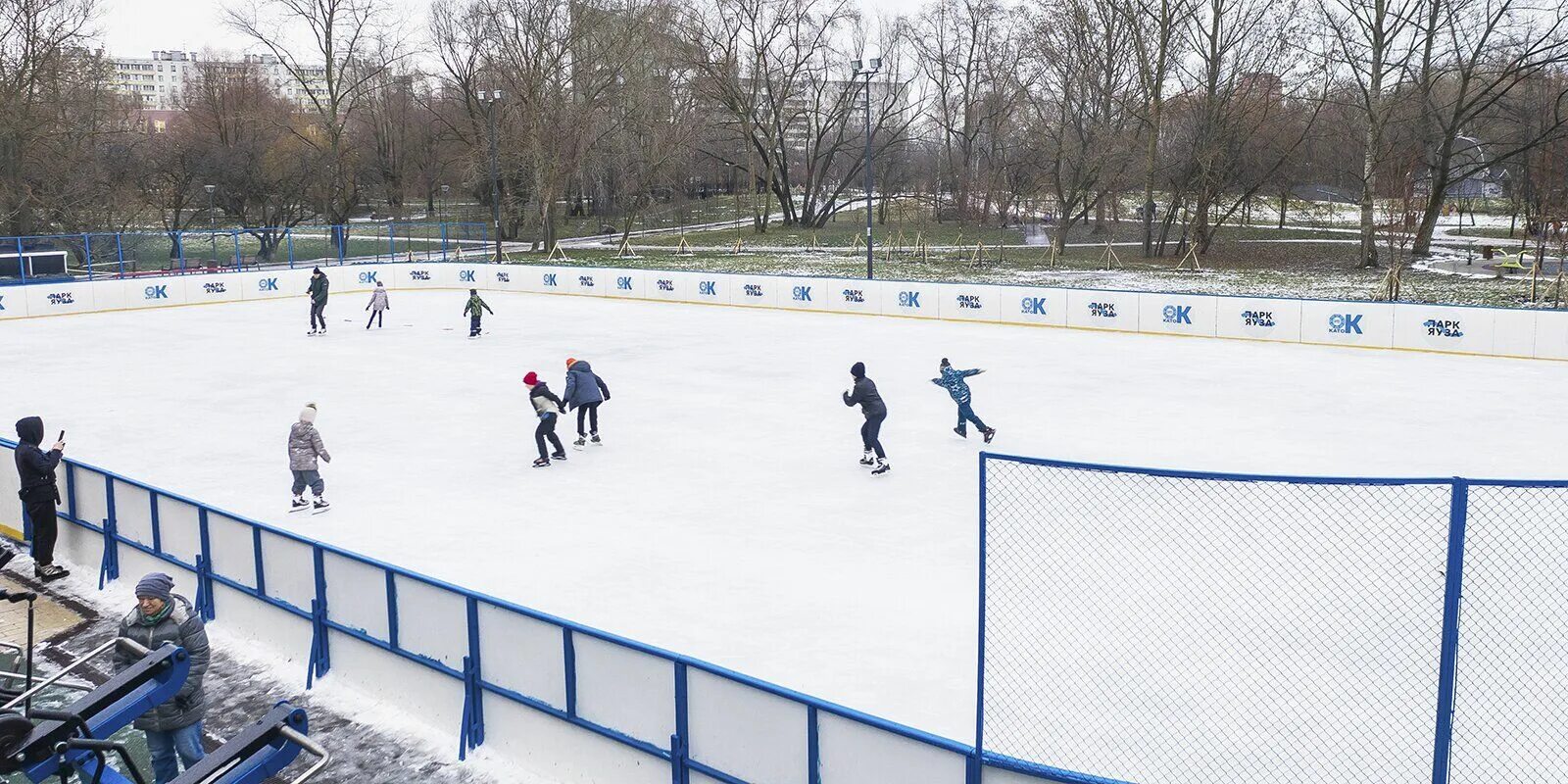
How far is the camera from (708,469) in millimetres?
15297

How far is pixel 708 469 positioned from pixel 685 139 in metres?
47.5

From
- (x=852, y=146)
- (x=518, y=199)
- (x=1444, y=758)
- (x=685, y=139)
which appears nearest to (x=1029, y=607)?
(x=1444, y=758)

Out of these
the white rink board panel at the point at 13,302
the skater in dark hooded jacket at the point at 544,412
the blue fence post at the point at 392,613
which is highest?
the white rink board panel at the point at 13,302

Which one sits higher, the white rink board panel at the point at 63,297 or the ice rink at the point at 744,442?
the white rink board panel at the point at 63,297

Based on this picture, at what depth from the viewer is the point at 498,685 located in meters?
8.21

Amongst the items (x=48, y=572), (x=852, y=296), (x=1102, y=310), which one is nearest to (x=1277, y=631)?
(x=48, y=572)

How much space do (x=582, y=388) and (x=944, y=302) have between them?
55.7 feet

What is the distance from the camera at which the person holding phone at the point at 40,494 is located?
38.7 ft

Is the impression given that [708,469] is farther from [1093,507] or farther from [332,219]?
[332,219]

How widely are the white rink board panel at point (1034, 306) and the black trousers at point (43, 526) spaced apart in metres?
22.5

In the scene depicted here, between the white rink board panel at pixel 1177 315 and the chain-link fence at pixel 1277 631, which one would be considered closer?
the chain-link fence at pixel 1277 631

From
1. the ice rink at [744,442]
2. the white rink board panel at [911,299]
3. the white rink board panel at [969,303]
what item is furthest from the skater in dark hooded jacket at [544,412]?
the white rink board panel at [911,299]

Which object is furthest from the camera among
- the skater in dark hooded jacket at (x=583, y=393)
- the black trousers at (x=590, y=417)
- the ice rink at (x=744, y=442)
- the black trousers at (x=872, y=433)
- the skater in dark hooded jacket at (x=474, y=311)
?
the skater in dark hooded jacket at (x=474, y=311)

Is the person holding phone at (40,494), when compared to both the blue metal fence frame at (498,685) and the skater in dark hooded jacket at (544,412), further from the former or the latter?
the skater in dark hooded jacket at (544,412)
